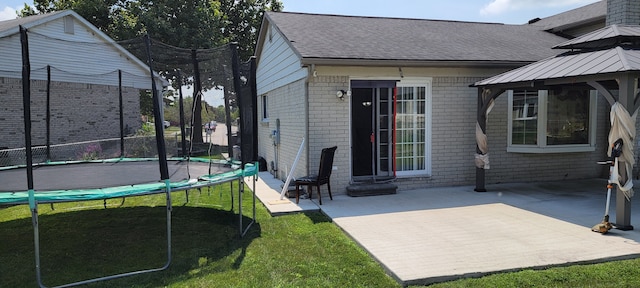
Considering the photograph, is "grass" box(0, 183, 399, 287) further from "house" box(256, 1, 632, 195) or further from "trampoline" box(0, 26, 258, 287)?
"house" box(256, 1, 632, 195)

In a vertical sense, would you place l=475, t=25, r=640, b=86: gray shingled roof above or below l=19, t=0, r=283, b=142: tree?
below

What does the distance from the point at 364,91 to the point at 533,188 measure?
3.94 metres

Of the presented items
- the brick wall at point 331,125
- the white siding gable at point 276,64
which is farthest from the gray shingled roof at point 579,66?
the white siding gable at point 276,64

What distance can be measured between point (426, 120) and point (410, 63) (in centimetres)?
129

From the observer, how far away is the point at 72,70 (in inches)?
303

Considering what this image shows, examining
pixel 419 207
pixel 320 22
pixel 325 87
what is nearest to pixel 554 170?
pixel 419 207

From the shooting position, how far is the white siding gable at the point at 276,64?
8.13 m

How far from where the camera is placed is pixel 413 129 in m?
8.18

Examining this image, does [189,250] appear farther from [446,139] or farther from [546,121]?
[546,121]

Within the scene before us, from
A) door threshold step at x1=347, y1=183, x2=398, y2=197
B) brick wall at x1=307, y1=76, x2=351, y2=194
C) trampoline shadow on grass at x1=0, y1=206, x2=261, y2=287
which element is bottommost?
trampoline shadow on grass at x1=0, y1=206, x2=261, y2=287

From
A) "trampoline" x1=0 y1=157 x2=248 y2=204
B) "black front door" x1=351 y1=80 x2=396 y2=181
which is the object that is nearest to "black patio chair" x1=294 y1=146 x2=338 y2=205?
"black front door" x1=351 y1=80 x2=396 y2=181

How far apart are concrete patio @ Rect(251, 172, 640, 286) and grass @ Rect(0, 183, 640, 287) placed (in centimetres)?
20

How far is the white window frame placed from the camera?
26.3 ft

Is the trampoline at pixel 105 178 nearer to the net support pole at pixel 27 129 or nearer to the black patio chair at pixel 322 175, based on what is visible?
the net support pole at pixel 27 129
